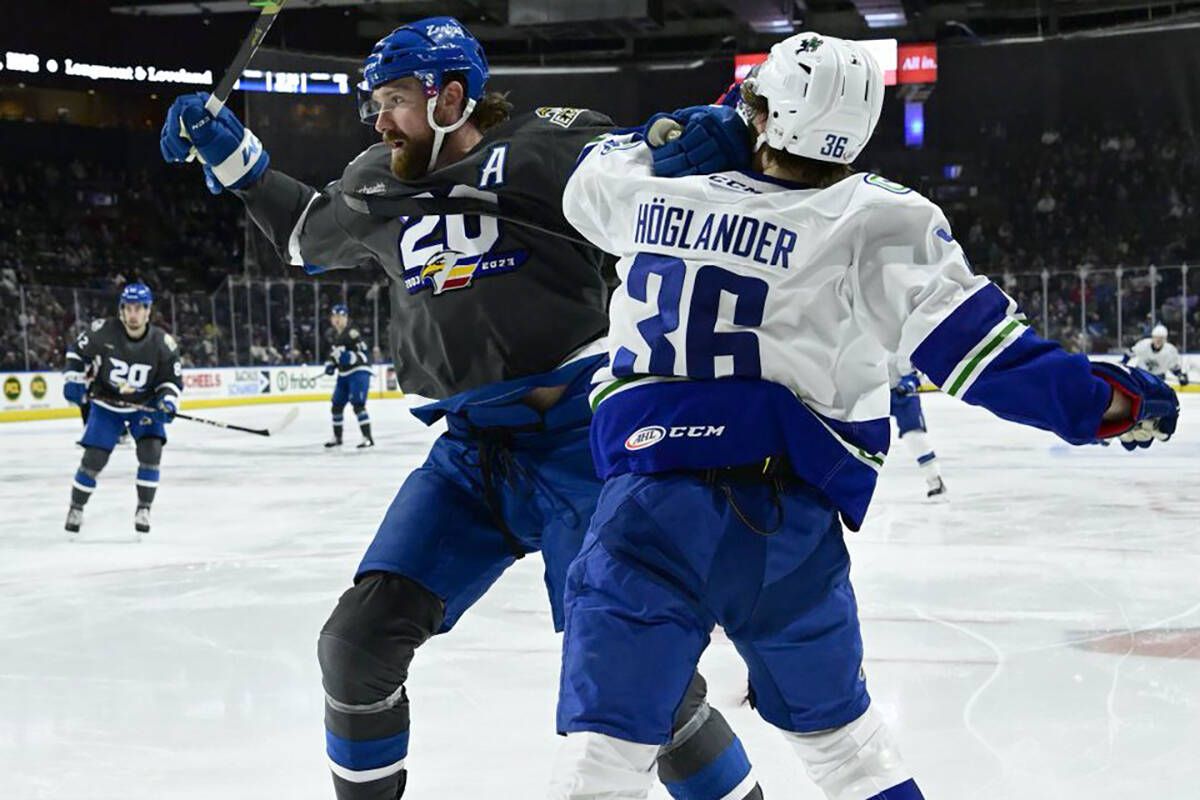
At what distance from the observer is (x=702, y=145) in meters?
1.73

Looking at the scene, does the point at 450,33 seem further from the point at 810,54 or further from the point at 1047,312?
the point at 1047,312

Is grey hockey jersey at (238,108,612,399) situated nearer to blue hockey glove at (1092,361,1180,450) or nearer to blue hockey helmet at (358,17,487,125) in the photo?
blue hockey helmet at (358,17,487,125)

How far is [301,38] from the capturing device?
81.2 feet

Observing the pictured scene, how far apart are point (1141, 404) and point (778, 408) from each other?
0.42 meters

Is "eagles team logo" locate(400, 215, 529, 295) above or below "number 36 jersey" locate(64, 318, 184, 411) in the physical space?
above

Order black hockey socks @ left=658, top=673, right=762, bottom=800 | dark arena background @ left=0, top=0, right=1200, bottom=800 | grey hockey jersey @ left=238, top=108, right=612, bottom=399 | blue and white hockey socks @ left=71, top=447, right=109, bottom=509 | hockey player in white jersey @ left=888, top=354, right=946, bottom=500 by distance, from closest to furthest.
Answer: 1. black hockey socks @ left=658, top=673, right=762, bottom=800
2. grey hockey jersey @ left=238, top=108, right=612, bottom=399
3. dark arena background @ left=0, top=0, right=1200, bottom=800
4. blue and white hockey socks @ left=71, top=447, right=109, bottom=509
5. hockey player in white jersey @ left=888, top=354, right=946, bottom=500

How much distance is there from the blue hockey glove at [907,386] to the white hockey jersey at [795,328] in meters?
5.46

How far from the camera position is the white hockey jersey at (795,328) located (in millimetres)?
1577

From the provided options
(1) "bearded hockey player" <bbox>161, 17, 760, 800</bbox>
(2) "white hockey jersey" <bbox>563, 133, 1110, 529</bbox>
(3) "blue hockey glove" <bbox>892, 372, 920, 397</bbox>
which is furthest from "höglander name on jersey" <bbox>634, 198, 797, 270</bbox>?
(3) "blue hockey glove" <bbox>892, 372, 920, 397</bbox>

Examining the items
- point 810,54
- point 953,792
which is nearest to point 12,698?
point 953,792

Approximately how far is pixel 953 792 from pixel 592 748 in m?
1.22

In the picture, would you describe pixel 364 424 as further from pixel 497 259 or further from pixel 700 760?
pixel 700 760

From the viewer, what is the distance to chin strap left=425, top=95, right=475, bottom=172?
2.30m

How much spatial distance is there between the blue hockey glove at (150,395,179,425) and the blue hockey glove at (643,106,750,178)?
5.70 meters
